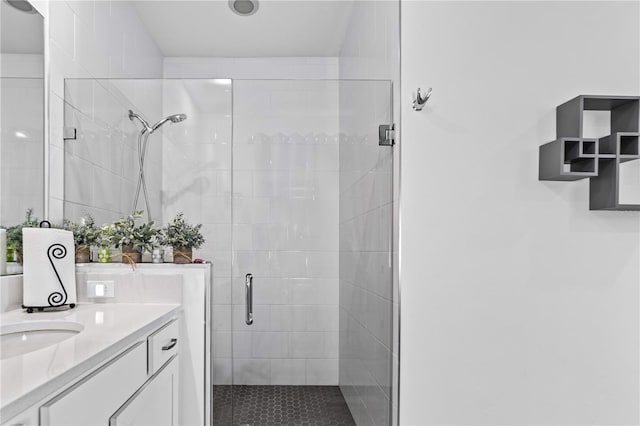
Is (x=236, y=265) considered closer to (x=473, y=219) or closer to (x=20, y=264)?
(x=20, y=264)

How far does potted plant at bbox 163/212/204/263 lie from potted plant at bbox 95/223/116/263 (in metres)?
0.20

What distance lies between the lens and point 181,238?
188cm

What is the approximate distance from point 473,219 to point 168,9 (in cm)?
210

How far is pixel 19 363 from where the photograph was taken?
884 millimetres

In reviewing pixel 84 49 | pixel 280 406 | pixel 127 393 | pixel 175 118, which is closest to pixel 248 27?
pixel 84 49

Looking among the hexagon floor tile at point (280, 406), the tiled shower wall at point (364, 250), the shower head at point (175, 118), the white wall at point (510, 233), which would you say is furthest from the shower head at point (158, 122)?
the hexagon floor tile at point (280, 406)

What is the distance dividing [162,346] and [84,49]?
1441mm

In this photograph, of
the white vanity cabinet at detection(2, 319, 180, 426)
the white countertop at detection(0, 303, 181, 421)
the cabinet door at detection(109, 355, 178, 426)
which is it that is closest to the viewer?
A: the white countertop at detection(0, 303, 181, 421)

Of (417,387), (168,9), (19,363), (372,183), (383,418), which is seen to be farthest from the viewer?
(168,9)

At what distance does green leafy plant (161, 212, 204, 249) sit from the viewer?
1877 mm

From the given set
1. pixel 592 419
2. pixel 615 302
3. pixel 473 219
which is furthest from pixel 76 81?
pixel 592 419

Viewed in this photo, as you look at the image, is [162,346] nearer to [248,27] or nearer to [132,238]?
[132,238]

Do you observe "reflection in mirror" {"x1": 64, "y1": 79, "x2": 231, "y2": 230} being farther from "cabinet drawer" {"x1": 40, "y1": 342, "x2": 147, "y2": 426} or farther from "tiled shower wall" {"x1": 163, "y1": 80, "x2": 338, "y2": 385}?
"cabinet drawer" {"x1": 40, "y1": 342, "x2": 147, "y2": 426}

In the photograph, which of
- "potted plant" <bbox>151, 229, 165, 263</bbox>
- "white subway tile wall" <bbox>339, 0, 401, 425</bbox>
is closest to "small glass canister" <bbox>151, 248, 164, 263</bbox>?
"potted plant" <bbox>151, 229, 165, 263</bbox>
